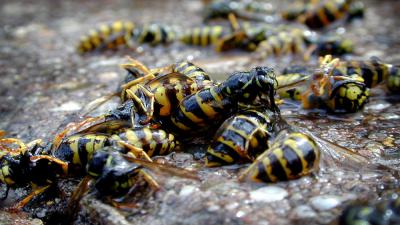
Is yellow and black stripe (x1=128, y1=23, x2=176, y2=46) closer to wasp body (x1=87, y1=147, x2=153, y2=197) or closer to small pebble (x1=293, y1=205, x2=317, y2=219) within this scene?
wasp body (x1=87, y1=147, x2=153, y2=197)

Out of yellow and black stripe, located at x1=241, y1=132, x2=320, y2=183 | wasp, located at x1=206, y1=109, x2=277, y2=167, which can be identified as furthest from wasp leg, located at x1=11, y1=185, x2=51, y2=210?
yellow and black stripe, located at x1=241, y1=132, x2=320, y2=183

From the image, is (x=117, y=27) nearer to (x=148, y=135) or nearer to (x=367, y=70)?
(x=367, y=70)

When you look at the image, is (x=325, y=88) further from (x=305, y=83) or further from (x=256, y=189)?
(x=256, y=189)

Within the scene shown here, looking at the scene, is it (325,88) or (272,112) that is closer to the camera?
(272,112)

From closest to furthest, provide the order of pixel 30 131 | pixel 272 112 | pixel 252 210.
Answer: pixel 252 210, pixel 272 112, pixel 30 131

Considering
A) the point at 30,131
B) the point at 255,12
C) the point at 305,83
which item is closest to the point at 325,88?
the point at 305,83

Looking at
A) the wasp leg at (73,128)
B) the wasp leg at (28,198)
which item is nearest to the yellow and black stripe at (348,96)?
the wasp leg at (73,128)
